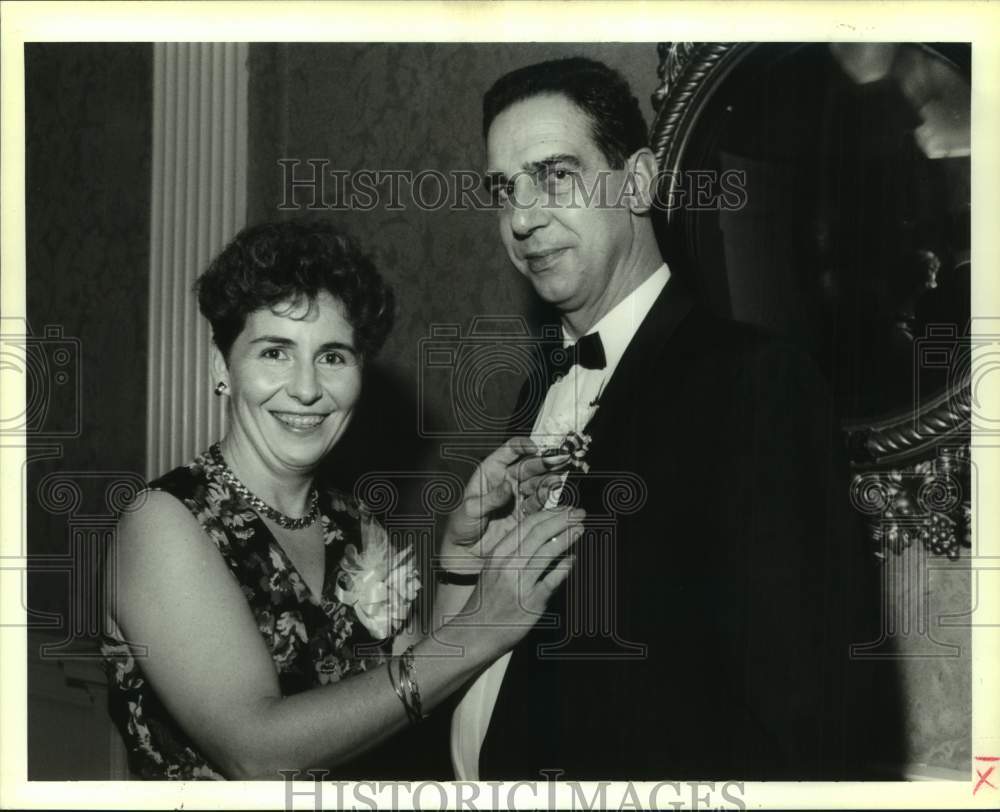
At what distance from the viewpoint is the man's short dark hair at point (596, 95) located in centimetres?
318

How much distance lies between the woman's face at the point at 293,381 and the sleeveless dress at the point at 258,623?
0.14 metres

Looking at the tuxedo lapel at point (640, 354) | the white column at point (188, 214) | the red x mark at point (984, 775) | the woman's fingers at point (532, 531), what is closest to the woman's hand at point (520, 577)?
the woman's fingers at point (532, 531)

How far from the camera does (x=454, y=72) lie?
3258 mm

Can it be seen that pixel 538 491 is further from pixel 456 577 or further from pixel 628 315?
pixel 628 315

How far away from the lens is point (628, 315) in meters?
3.19

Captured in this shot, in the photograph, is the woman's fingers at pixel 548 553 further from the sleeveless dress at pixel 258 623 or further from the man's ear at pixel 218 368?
the man's ear at pixel 218 368

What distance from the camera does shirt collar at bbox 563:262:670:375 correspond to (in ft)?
10.4

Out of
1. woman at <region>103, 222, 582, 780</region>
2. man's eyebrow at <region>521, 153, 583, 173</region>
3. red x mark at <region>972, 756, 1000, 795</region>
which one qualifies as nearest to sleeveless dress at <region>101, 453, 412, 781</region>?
woman at <region>103, 222, 582, 780</region>

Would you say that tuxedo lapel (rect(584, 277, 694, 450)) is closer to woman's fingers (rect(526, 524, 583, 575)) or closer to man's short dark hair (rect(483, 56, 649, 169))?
woman's fingers (rect(526, 524, 583, 575))

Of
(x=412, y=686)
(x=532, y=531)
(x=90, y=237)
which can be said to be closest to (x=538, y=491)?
(x=532, y=531)

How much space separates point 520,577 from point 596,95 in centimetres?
137

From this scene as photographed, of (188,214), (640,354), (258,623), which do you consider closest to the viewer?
(258,623)

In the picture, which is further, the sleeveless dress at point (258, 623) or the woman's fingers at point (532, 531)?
the woman's fingers at point (532, 531)

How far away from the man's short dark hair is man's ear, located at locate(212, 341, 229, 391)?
103 cm
